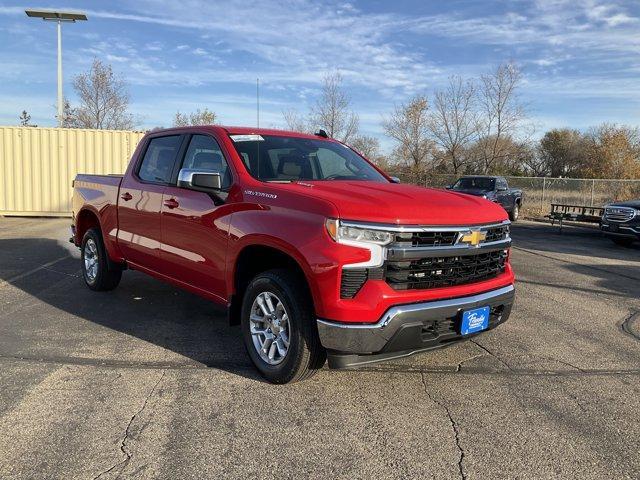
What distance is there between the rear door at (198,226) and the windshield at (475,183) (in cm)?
1608

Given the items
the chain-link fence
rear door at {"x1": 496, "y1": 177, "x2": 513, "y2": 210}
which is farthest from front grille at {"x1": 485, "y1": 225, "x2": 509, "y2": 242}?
the chain-link fence

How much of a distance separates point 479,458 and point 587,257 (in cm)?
920

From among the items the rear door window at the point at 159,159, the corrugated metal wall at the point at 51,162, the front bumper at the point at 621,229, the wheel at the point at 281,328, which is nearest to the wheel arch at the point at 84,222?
the rear door window at the point at 159,159

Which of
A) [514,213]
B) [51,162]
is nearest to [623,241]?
[514,213]

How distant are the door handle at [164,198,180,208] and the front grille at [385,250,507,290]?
2.27m

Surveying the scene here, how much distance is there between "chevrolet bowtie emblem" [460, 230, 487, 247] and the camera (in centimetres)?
372

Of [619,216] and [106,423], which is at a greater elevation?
[619,216]

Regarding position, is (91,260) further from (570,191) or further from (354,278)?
(570,191)

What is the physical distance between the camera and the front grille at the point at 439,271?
3.42 metres

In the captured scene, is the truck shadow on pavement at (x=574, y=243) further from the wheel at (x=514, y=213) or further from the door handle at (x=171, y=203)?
the door handle at (x=171, y=203)

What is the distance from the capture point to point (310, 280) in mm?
3441

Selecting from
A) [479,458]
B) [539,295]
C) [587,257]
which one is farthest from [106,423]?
[587,257]

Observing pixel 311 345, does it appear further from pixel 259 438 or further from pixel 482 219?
pixel 482 219

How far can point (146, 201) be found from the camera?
207 inches
